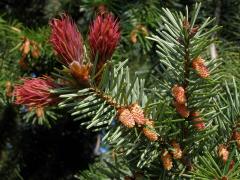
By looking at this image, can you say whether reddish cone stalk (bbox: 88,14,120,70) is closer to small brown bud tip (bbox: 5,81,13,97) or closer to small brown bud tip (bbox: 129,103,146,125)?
small brown bud tip (bbox: 129,103,146,125)

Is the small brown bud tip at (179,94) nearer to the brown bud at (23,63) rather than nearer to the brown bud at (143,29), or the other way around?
the brown bud at (143,29)

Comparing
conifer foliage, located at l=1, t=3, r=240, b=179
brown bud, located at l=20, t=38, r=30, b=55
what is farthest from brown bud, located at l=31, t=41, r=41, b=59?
conifer foliage, located at l=1, t=3, r=240, b=179

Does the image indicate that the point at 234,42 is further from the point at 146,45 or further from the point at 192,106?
the point at 192,106

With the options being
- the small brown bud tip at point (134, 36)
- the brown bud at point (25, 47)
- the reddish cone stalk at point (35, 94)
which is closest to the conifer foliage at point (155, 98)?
the reddish cone stalk at point (35, 94)

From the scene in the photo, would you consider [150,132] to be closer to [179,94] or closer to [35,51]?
[179,94]

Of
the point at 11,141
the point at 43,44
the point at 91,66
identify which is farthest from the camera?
the point at 11,141

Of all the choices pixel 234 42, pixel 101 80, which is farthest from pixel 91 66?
pixel 234 42
